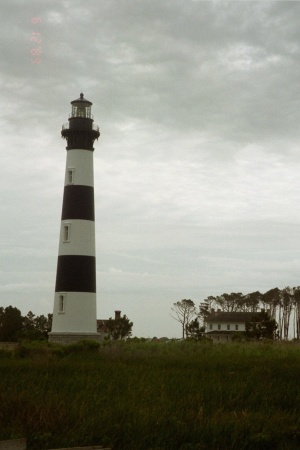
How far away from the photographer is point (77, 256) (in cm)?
3375

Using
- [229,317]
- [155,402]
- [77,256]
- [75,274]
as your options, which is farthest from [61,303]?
[229,317]

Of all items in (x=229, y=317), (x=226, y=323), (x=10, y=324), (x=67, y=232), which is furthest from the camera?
(x=229, y=317)

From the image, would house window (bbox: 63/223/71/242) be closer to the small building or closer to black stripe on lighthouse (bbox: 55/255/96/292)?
black stripe on lighthouse (bbox: 55/255/96/292)

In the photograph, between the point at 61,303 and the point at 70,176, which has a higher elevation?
the point at 70,176

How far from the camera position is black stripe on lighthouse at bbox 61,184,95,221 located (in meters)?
34.2

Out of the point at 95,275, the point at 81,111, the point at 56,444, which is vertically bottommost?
the point at 56,444

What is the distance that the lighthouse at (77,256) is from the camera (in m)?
33.4

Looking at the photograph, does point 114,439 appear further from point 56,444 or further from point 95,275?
point 95,275

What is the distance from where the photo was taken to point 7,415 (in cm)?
1121

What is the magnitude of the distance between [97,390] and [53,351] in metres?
9.52

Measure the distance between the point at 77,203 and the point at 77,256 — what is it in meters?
2.69

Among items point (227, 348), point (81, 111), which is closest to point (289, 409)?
point (227, 348)

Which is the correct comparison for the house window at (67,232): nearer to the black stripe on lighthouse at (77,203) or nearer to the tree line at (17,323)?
the black stripe on lighthouse at (77,203)

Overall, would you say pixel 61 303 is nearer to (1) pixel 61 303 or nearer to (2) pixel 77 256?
(1) pixel 61 303
